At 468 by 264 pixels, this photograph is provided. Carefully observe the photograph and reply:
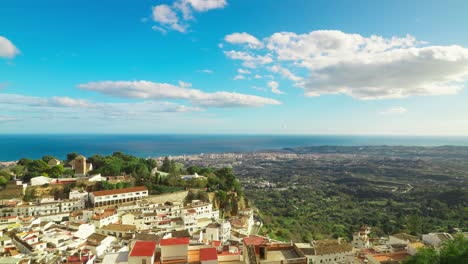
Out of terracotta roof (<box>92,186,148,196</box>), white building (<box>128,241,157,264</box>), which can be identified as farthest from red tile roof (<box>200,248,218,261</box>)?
terracotta roof (<box>92,186,148,196</box>)

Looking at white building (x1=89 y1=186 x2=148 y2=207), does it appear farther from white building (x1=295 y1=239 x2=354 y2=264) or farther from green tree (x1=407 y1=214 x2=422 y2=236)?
green tree (x1=407 y1=214 x2=422 y2=236)

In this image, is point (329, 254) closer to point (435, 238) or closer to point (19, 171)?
point (435, 238)

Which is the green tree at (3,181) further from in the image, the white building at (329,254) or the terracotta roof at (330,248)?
the terracotta roof at (330,248)

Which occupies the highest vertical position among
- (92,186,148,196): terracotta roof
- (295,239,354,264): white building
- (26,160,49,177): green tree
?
(26,160,49,177): green tree

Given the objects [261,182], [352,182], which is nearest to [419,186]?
[352,182]

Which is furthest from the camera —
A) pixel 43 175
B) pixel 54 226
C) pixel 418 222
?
pixel 418 222

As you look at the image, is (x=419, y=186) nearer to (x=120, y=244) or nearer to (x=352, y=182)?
(x=352, y=182)

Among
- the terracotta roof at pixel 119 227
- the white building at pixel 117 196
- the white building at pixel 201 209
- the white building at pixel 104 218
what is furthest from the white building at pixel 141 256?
the white building at pixel 117 196

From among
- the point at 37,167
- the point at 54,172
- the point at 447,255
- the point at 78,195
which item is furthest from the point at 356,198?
the point at 37,167
